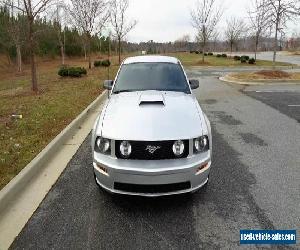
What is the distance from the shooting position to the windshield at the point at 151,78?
207 inches

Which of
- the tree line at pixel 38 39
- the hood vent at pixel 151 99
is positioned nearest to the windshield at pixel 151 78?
the hood vent at pixel 151 99

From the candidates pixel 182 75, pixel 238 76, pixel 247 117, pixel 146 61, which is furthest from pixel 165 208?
pixel 238 76

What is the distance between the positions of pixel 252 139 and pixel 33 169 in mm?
4312

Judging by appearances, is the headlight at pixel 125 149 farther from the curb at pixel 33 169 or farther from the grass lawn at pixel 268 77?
the grass lawn at pixel 268 77

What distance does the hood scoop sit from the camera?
14.2 feet

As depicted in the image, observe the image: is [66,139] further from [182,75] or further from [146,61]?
[182,75]

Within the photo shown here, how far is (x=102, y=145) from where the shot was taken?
3.68 metres

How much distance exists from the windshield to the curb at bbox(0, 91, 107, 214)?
5.22 ft

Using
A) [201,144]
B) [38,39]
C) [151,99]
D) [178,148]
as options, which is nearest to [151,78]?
[151,99]

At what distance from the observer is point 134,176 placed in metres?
3.40

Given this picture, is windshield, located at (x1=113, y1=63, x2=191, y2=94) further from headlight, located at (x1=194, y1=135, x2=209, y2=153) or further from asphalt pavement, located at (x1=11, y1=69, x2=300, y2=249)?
headlight, located at (x1=194, y1=135, x2=209, y2=153)

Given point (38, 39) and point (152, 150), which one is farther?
point (38, 39)

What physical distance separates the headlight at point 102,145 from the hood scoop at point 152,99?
89cm

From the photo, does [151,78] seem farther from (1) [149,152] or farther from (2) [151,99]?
(1) [149,152]
